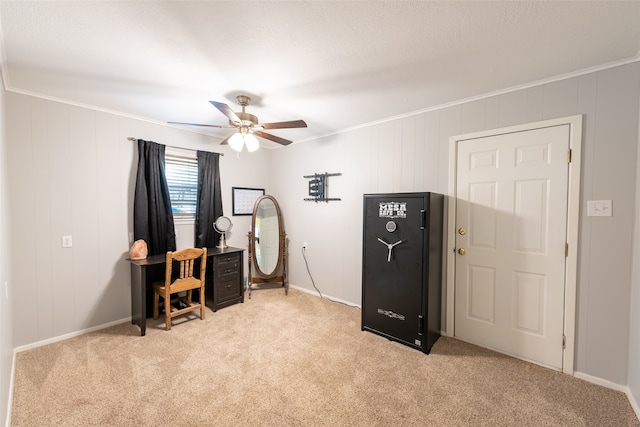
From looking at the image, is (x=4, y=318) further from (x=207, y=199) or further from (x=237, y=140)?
(x=207, y=199)

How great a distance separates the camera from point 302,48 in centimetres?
177

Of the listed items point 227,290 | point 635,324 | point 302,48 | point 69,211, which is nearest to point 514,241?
point 635,324

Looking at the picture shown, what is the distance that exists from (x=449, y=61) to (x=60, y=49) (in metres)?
2.69

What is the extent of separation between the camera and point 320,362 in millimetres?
2248

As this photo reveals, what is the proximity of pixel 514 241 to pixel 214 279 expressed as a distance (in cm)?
326

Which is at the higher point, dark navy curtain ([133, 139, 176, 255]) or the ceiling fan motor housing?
the ceiling fan motor housing

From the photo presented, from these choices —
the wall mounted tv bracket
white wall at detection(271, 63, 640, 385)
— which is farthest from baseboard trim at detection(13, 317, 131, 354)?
the wall mounted tv bracket

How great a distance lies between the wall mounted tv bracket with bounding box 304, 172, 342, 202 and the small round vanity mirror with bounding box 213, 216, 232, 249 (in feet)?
4.17

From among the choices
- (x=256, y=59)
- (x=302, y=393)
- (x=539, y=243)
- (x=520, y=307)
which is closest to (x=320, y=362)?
(x=302, y=393)

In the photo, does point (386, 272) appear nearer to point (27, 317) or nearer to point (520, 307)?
point (520, 307)

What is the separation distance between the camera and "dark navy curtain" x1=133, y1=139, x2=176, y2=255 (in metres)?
3.03

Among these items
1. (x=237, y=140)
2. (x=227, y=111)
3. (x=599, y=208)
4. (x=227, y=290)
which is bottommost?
(x=227, y=290)

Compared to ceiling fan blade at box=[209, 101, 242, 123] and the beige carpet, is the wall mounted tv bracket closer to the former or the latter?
ceiling fan blade at box=[209, 101, 242, 123]

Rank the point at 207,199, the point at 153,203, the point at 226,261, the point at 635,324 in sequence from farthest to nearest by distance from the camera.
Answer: the point at 207,199
the point at 226,261
the point at 153,203
the point at 635,324
